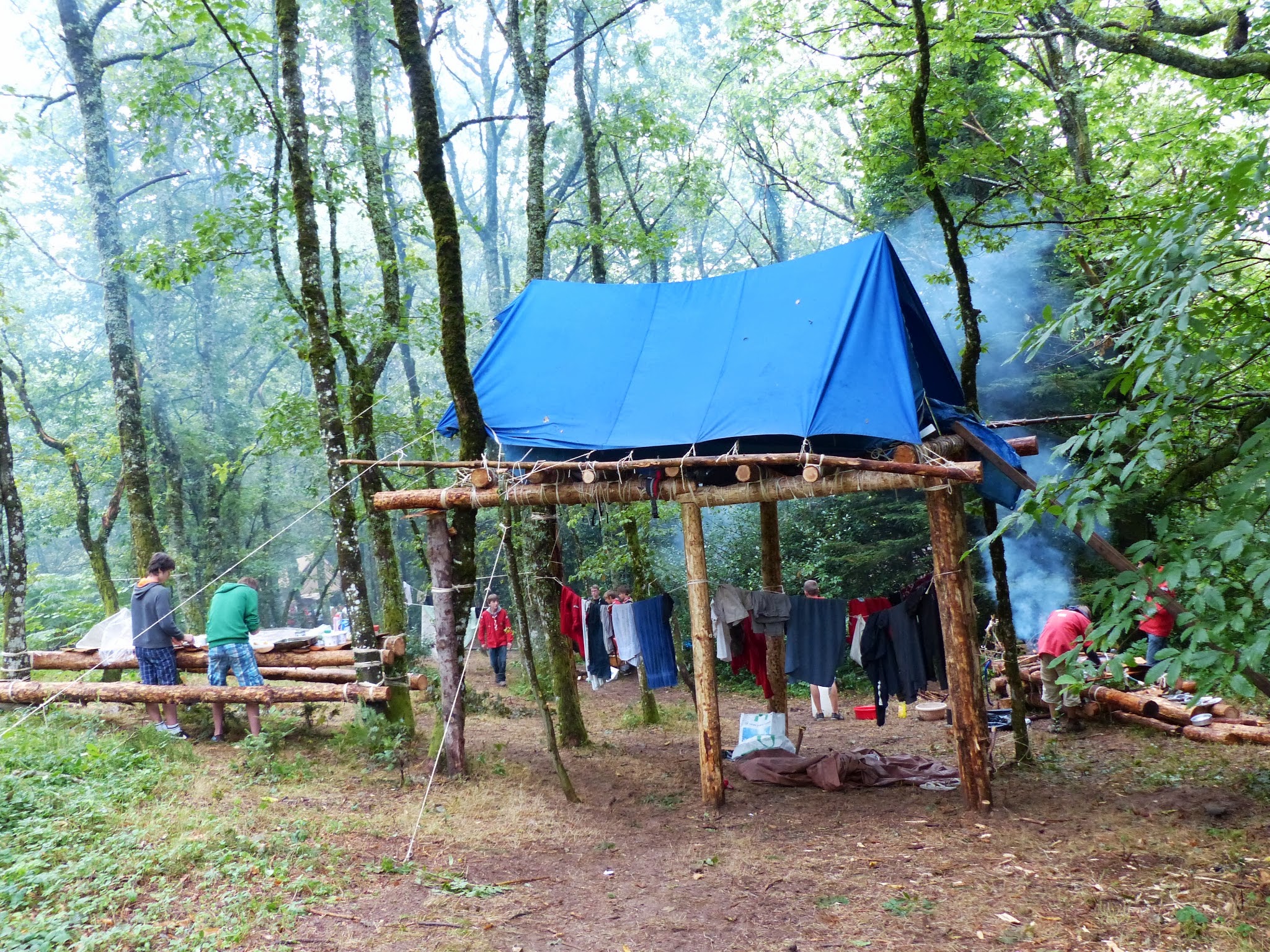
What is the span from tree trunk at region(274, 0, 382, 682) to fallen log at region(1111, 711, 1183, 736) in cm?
801

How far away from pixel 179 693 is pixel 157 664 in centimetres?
57

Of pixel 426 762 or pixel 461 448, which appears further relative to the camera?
pixel 426 762

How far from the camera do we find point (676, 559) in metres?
18.4

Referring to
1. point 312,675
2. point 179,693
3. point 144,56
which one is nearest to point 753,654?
point 312,675

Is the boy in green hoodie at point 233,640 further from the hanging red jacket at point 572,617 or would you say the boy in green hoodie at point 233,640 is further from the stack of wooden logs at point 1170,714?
the stack of wooden logs at point 1170,714

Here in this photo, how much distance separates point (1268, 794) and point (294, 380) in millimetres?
30621

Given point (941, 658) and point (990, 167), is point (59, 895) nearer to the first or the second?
point (941, 658)

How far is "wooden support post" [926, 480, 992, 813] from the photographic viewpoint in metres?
6.31

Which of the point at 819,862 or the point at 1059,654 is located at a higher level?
the point at 1059,654

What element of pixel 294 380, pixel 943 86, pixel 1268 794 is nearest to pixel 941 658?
pixel 1268 794

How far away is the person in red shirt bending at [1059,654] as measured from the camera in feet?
28.0

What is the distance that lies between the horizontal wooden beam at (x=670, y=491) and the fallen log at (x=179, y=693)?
198 cm

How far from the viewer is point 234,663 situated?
25.8 ft

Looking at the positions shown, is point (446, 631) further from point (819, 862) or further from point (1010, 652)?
point (1010, 652)
